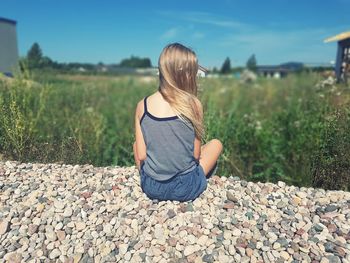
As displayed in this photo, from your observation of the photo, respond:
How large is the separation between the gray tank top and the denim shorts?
1.8 inches

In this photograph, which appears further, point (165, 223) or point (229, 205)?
point (229, 205)

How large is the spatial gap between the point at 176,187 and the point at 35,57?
23.2 ft

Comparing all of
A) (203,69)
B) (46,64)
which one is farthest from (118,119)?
(203,69)

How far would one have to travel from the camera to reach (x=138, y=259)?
247 centimetres

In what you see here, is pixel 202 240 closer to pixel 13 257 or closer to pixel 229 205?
pixel 229 205

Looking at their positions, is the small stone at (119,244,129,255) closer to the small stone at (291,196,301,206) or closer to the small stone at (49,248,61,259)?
the small stone at (49,248,61,259)

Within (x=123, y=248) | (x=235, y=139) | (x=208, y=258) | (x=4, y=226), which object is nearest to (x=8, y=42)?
(x=235, y=139)

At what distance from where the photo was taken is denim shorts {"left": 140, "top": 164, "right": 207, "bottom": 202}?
2.96 m

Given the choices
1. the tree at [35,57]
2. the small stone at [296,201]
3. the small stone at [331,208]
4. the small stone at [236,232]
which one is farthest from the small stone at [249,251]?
the tree at [35,57]

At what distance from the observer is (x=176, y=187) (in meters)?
2.96

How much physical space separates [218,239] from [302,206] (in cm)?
97

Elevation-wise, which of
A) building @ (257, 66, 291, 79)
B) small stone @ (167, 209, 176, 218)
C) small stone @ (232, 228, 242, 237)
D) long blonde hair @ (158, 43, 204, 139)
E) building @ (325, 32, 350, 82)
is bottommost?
small stone @ (232, 228, 242, 237)

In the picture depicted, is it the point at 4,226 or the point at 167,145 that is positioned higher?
the point at 167,145

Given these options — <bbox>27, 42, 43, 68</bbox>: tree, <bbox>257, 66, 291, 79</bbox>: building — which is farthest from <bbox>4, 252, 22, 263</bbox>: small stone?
<bbox>257, 66, 291, 79</bbox>: building
